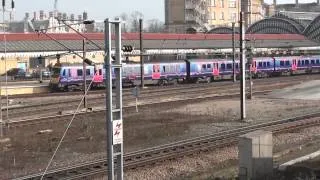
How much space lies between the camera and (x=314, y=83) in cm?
5388

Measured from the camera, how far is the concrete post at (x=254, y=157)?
51.8 feet

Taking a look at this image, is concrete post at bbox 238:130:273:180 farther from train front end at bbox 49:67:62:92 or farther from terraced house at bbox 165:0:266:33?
terraced house at bbox 165:0:266:33

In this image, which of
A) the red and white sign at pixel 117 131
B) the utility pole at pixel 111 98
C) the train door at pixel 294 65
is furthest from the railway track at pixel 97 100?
the red and white sign at pixel 117 131

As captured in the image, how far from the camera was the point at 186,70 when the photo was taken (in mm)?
67125

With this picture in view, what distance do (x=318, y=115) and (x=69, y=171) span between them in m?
18.9

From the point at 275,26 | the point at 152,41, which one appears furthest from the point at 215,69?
the point at 275,26

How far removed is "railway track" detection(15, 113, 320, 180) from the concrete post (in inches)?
174

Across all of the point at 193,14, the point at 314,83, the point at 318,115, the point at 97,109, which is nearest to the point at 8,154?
the point at 97,109

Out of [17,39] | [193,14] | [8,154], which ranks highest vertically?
[193,14]

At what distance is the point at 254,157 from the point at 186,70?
51.5 meters

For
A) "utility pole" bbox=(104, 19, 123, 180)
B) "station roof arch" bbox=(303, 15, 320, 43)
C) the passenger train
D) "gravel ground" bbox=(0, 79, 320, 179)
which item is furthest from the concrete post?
"station roof arch" bbox=(303, 15, 320, 43)

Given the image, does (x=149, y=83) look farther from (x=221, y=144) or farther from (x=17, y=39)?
(x=221, y=144)

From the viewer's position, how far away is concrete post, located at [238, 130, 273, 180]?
51.8 ft

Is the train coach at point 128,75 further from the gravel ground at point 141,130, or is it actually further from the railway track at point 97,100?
the gravel ground at point 141,130
